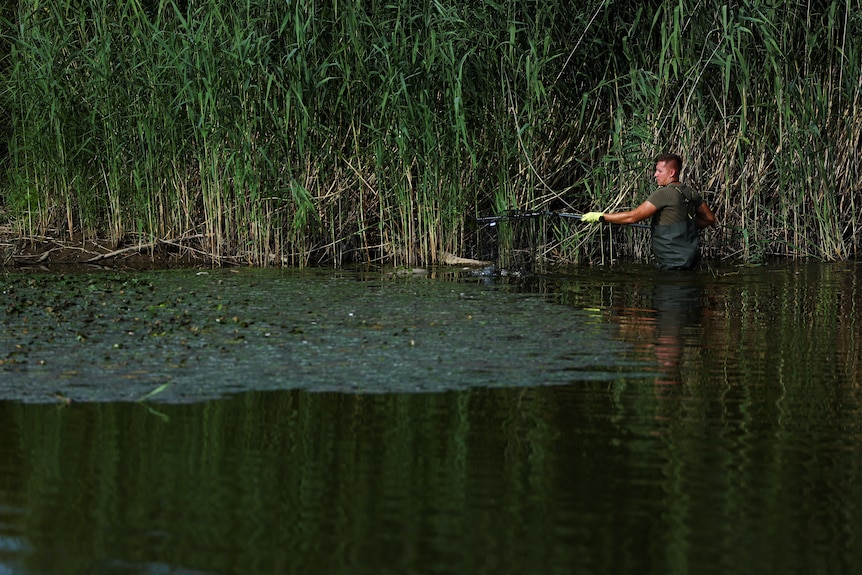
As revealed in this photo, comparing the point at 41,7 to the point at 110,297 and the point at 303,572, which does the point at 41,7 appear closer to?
the point at 110,297

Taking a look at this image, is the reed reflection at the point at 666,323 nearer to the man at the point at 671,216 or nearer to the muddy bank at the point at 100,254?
the man at the point at 671,216

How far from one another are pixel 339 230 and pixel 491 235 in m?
1.17

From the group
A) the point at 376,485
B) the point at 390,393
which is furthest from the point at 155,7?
the point at 376,485

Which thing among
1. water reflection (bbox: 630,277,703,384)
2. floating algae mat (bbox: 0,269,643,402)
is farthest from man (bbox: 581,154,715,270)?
floating algae mat (bbox: 0,269,643,402)

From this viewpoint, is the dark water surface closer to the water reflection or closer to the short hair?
the water reflection

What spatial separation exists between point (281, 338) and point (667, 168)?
392 centimetres

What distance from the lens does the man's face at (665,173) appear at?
9.32 m

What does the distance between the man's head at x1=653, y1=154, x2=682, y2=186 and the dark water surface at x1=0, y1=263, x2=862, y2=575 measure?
2014 mm

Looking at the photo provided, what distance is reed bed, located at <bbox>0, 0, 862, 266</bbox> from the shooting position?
31.4ft

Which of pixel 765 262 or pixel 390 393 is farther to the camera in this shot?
pixel 765 262

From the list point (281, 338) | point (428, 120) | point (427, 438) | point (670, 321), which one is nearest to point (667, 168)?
point (428, 120)

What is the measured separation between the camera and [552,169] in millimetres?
10352

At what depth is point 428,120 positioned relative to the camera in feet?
31.3

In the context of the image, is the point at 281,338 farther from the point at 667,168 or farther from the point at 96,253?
the point at 96,253
